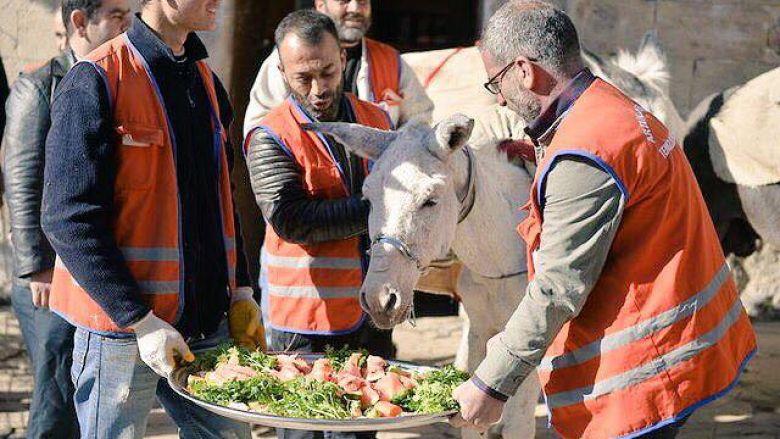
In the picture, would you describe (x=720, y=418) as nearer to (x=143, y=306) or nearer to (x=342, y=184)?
(x=342, y=184)

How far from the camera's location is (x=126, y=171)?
10.5 feet

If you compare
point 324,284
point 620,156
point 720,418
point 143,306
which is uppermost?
point 620,156

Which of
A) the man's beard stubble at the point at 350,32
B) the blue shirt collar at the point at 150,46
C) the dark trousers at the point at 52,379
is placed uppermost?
the blue shirt collar at the point at 150,46

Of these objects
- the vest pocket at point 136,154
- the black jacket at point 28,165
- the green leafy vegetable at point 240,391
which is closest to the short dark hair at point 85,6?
the black jacket at point 28,165

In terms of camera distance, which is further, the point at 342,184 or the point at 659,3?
the point at 659,3

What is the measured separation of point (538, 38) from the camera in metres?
2.89

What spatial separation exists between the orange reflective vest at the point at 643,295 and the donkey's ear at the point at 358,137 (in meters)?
1.02

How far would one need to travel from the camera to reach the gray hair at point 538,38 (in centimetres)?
290

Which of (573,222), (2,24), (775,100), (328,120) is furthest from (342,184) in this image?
(2,24)

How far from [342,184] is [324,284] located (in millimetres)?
369

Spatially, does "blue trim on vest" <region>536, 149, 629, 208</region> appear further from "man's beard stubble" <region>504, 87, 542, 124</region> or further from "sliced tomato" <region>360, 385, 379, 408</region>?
"sliced tomato" <region>360, 385, 379, 408</region>

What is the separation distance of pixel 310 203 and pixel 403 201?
1.19 ft

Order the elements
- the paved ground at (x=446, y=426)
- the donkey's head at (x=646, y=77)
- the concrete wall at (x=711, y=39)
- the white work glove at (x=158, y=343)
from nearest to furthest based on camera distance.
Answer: the white work glove at (x=158, y=343) → the donkey's head at (x=646, y=77) → the paved ground at (x=446, y=426) → the concrete wall at (x=711, y=39)

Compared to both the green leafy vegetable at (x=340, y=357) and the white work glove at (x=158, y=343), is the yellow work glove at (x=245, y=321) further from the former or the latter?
the white work glove at (x=158, y=343)
